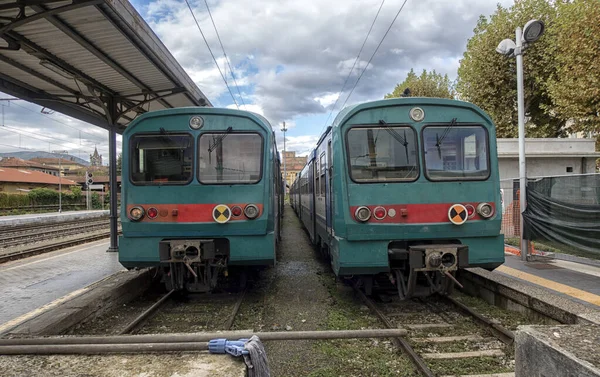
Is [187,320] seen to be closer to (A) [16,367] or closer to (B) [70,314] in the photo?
(B) [70,314]

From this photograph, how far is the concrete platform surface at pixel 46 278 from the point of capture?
18.0ft

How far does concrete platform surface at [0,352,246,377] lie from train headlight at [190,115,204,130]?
373 cm

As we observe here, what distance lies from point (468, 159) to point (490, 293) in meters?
2.21

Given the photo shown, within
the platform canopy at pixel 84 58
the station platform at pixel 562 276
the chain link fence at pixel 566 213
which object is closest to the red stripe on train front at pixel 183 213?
the platform canopy at pixel 84 58

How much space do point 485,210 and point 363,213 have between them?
1666 millimetres

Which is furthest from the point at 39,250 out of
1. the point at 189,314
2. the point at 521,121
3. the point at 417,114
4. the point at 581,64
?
the point at 581,64

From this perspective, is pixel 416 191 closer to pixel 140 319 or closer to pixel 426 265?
pixel 426 265

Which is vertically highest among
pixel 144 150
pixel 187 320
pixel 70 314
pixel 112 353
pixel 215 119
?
pixel 215 119

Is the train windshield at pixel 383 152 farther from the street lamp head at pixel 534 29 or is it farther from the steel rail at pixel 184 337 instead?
the street lamp head at pixel 534 29

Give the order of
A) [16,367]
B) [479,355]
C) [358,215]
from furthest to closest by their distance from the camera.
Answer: [358,215]
[479,355]
[16,367]

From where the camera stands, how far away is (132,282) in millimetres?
6707

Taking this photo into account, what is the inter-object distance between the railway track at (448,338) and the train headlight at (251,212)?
218 cm

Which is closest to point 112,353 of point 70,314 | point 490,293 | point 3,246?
point 70,314

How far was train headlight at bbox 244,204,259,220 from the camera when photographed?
5.70m
